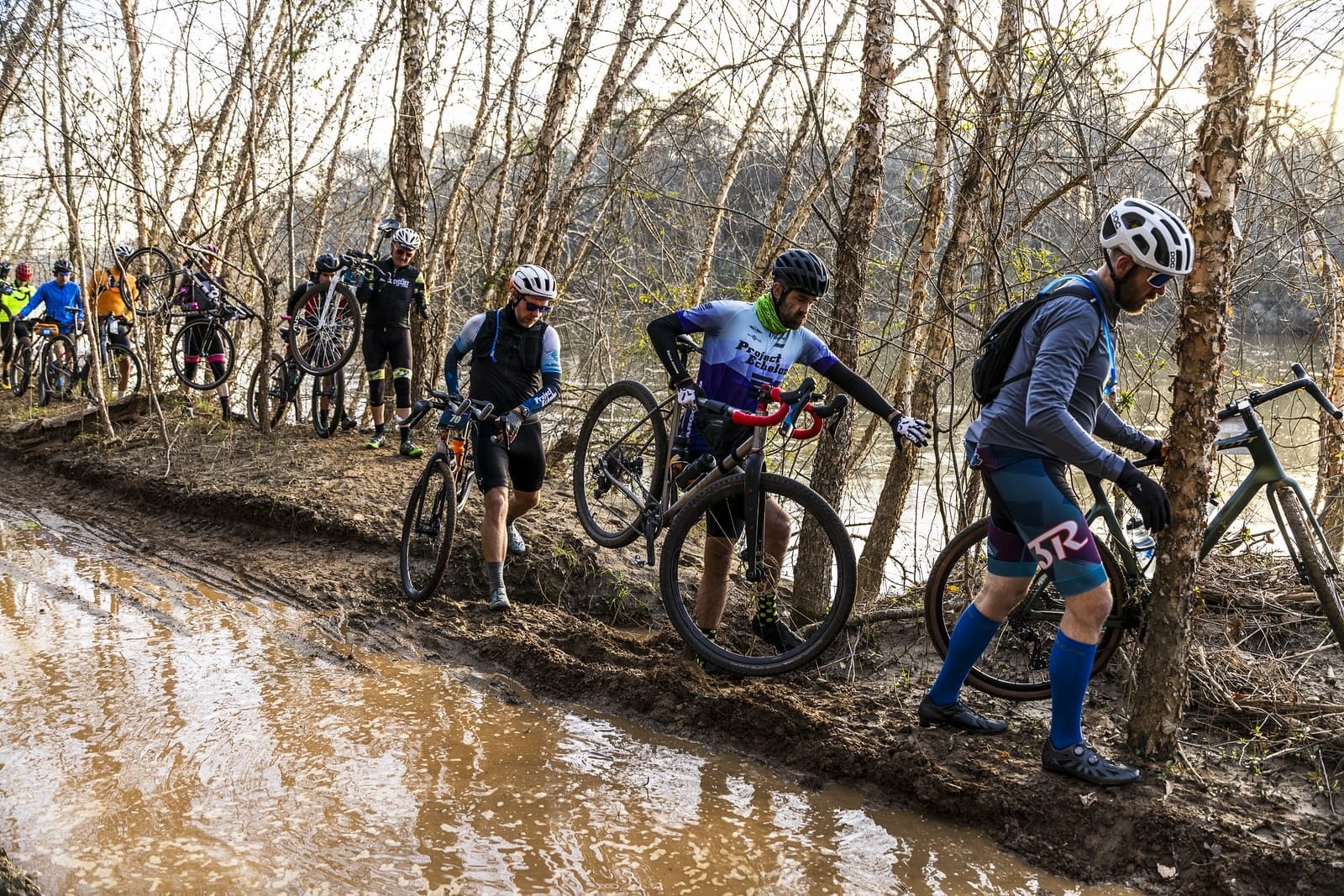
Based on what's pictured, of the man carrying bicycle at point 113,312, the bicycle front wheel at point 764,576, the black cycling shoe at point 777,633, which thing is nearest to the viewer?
the bicycle front wheel at point 764,576

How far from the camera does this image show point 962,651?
13.5ft

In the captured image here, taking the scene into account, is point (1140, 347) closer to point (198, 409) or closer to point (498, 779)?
point (498, 779)

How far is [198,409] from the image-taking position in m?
11.6

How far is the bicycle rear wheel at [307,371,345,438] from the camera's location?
9906 mm

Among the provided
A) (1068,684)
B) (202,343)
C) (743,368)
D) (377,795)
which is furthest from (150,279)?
(1068,684)

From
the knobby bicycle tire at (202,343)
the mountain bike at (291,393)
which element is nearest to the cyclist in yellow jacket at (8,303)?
the knobby bicycle tire at (202,343)

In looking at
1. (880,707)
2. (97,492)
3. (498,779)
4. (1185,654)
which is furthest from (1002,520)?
(97,492)

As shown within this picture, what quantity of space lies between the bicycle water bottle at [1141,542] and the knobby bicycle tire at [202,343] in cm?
964

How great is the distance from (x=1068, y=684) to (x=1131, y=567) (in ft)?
2.64

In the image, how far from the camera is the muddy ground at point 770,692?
11.6 feet

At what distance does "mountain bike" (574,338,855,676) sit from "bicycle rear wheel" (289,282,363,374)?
3.85 meters

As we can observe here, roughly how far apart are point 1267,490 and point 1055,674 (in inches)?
58.3

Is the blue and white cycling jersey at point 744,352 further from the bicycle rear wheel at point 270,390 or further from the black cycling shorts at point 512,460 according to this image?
the bicycle rear wheel at point 270,390

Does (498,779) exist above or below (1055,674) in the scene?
below
